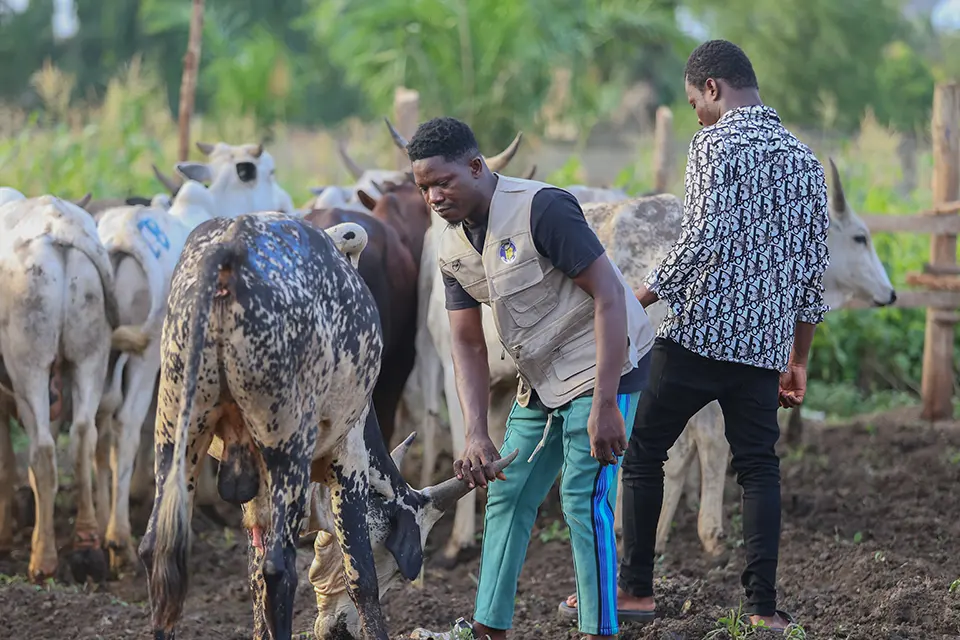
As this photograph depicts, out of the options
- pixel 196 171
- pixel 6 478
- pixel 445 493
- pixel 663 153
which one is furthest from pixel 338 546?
pixel 663 153

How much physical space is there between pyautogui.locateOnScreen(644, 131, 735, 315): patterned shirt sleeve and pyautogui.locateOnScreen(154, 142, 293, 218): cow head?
3886 mm

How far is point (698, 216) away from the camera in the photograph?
14.5ft

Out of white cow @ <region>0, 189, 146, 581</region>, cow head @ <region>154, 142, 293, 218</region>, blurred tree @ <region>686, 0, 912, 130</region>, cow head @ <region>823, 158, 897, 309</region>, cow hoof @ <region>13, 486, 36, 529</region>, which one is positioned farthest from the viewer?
blurred tree @ <region>686, 0, 912, 130</region>

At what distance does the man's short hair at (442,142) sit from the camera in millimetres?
3908

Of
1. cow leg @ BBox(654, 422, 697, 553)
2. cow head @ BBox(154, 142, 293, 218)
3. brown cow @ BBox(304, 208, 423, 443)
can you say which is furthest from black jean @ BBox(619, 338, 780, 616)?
cow head @ BBox(154, 142, 293, 218)

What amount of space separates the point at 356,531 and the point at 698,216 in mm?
1523

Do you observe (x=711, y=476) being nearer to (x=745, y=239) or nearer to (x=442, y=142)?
(x=745, y=239)

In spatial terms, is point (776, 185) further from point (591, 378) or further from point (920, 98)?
point (920, 98)

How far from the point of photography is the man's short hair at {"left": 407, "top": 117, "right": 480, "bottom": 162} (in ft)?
12.8

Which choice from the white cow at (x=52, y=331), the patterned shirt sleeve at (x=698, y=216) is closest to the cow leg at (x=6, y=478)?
the white cow at (x=52, y=331)

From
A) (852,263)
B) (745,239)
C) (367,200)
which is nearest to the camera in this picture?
(745,239)

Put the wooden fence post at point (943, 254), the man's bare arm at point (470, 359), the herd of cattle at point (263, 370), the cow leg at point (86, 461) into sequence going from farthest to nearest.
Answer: the wooden fence post at point (943, 254)
the cow leg at point (86, 461)
the man's bare arm at point (470, 359)
the herd of cattle at point (263, 370)

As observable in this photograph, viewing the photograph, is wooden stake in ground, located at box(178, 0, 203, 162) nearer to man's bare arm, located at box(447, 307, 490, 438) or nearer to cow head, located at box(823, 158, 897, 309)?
cow head, located at box(823, 158, 897, 309)

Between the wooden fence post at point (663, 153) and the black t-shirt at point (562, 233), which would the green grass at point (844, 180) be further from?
the black t-shirt at point (562, 233)
